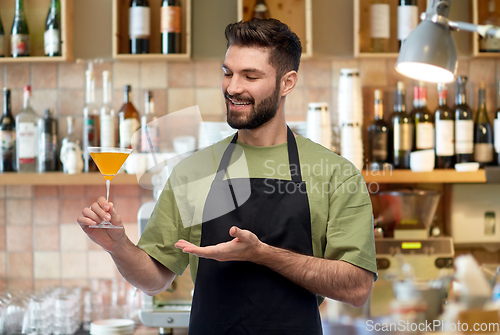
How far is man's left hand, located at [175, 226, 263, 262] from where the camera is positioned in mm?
939

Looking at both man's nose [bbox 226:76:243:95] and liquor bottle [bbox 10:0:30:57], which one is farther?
liquor bottle [bbox 10:0:30:57]

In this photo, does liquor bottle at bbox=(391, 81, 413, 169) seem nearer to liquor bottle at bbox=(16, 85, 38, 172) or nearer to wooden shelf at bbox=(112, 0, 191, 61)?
wooden shelf at bbox=(112, 0, 191, 61)

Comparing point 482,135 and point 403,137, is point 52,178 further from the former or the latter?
point 482,135

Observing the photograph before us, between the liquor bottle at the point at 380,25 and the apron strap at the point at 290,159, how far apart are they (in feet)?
3.83

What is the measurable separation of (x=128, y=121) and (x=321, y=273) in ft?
4.72

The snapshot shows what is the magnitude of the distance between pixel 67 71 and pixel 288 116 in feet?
3.87

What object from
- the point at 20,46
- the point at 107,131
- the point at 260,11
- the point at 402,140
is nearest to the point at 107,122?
the point at 107,131

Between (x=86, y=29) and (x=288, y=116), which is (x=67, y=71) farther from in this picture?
(x=288, y=116)

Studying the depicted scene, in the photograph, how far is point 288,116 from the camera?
8.07 ft

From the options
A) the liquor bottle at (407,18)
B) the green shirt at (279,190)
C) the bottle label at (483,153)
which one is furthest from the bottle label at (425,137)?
the green shirt at (279,190)

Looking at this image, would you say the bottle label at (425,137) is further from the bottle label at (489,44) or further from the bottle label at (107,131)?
→ the bottle label at (107,131)

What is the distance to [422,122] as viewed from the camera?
7.39 ft

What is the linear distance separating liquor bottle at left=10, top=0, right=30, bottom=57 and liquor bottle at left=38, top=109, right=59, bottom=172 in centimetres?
30

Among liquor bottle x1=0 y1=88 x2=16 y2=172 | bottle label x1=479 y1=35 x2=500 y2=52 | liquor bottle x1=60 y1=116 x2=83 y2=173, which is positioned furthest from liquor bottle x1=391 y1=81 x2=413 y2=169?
liquor bottle x1=0 y1=88 x2=16 y2=172
